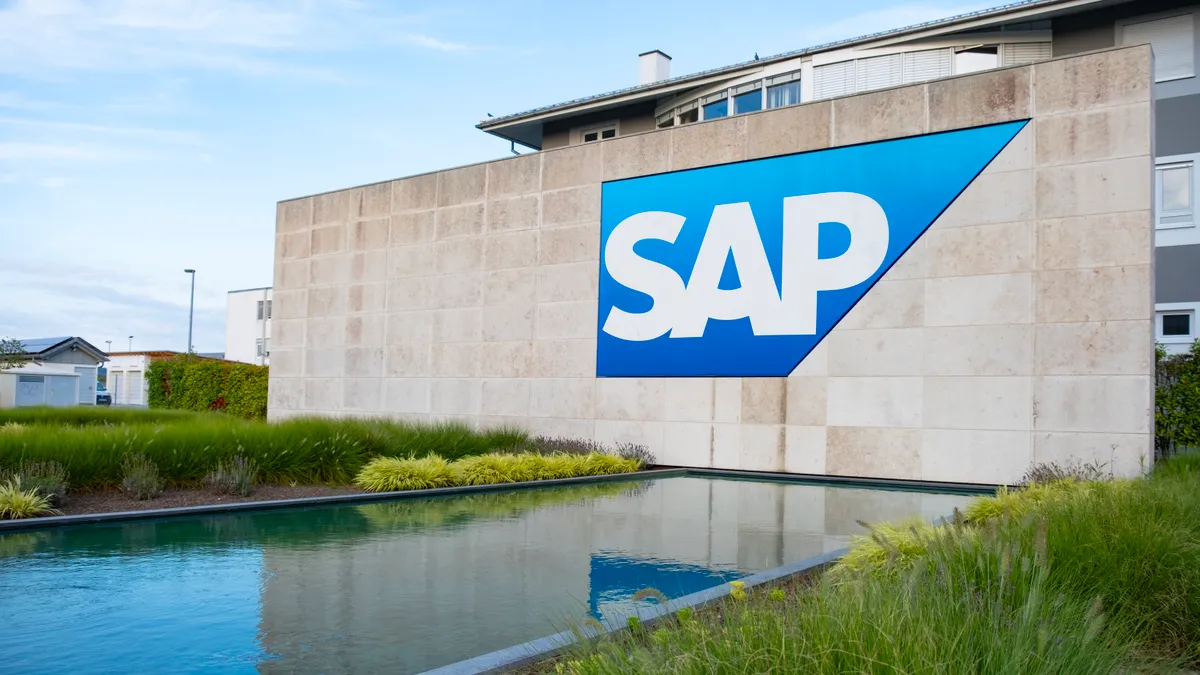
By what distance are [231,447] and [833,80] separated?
16991 millimetres

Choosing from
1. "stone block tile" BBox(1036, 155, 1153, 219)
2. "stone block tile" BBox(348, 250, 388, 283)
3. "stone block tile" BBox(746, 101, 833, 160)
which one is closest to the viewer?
"stone block tile" BBox(1036, 155, 1153, 219)

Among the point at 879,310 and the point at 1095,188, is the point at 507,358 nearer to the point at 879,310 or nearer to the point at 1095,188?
the point at 879,310

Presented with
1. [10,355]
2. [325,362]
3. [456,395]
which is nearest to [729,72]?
[456,395]

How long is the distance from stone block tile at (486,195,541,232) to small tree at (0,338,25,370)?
21739mm

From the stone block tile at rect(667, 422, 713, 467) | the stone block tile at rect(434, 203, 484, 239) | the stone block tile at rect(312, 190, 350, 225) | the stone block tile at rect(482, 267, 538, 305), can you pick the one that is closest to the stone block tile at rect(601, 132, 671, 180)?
the stone block tile at rect(482, 267, 538, 305)

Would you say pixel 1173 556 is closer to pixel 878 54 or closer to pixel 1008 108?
pixel 1008 108

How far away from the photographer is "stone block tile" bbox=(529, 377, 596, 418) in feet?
59.0

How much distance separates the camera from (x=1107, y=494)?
6699mm

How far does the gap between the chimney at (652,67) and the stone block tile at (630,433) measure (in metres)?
14.7

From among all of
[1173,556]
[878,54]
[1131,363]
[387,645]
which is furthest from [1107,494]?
[878,54]

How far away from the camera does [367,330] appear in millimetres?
21828

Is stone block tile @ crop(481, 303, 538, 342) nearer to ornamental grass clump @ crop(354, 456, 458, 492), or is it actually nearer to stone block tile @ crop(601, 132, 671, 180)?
stone block tile @ crop(601, 132, 671, 180)

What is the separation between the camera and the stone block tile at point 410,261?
20859mm

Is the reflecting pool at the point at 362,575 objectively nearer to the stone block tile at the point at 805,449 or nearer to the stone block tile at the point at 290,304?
the stone block tile at the point at 805,449
